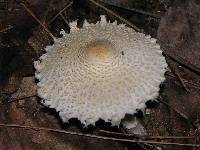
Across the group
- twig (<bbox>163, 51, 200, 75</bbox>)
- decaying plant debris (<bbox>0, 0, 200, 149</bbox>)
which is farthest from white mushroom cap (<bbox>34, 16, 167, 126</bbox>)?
twig (<bbox>163, 51, 200, 75</bbox>)

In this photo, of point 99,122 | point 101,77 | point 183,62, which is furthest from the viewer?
point 183,62

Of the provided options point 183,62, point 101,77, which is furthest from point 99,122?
point 183,62

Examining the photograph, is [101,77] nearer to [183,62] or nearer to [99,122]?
[99,122]

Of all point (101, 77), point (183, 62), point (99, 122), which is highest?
point (183, 62)

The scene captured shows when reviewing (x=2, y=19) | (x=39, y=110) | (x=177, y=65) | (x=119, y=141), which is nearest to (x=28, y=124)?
(x=39, y=110)

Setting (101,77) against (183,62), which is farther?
(183,62)

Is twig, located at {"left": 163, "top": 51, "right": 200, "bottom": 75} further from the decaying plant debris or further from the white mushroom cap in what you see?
the white mushroom cap

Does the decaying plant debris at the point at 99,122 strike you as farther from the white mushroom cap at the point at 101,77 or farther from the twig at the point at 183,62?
the white mushroom cap at the point at 101,77

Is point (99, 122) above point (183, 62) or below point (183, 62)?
below
